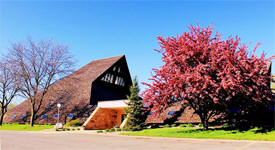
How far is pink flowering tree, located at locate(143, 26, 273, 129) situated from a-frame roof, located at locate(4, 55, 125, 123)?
58.2 feet

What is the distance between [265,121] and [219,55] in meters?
8.08

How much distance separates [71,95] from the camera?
3591cm

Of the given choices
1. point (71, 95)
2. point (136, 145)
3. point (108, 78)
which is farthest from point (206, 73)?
point (71, 95)

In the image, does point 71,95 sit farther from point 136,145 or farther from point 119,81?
point 136,145

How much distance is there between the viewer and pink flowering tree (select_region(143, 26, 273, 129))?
48.9 feet

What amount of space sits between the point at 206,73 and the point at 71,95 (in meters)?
26.5

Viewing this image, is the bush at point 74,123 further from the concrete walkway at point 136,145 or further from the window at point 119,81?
the concrete walkway at point 136,145

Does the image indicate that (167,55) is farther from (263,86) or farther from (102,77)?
(102,77)

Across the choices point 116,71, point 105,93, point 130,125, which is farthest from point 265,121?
point 116,71

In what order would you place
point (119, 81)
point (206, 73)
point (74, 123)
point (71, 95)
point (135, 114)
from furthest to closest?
point (119, 81)
point (71, 95)
point (74, 123)
point (135, 114)
point (206, 73)

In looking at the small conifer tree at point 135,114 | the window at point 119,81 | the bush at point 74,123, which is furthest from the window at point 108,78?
the small conifer tree at point 135,114

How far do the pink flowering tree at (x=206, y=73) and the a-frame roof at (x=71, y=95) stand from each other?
58.2 feet

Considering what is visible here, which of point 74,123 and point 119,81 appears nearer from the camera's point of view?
point 74,123

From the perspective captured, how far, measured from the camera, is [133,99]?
2442cm
